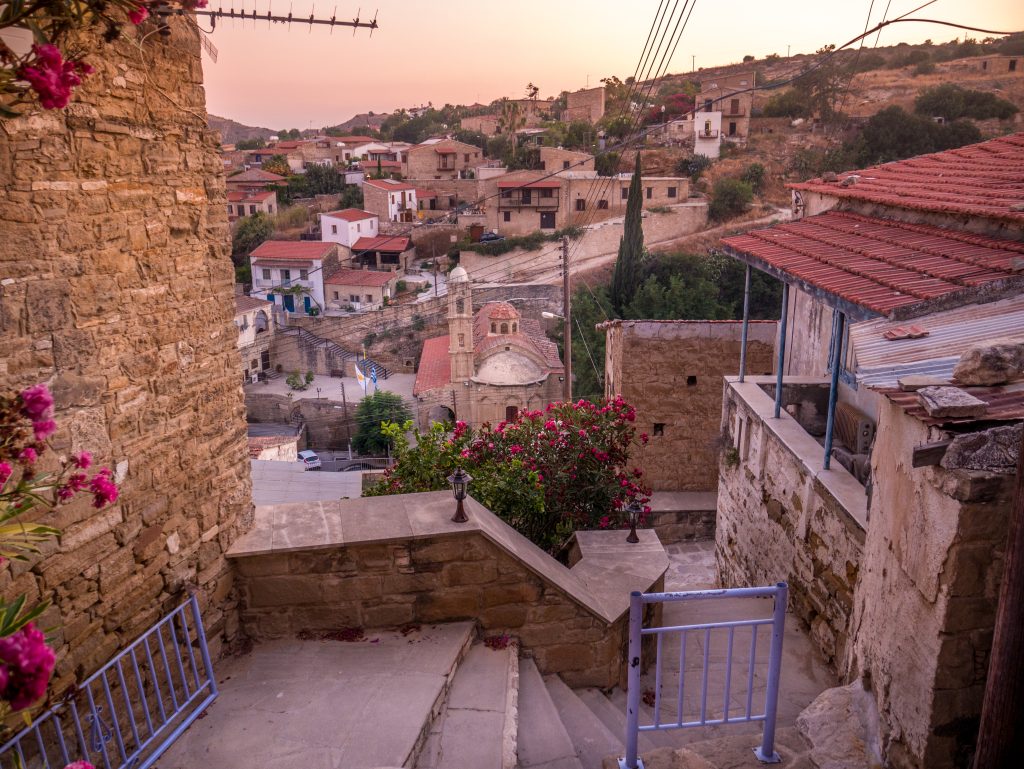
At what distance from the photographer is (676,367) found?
43.2ft

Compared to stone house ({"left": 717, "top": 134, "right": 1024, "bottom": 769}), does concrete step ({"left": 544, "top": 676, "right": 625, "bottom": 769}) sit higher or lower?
lower

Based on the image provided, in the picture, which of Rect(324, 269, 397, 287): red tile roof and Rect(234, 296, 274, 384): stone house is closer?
Rect(234, 296, 274, 384): stone house

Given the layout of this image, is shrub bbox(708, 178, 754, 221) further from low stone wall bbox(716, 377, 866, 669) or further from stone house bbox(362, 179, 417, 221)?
low stone wall bbox(716, 377, 866, 669)

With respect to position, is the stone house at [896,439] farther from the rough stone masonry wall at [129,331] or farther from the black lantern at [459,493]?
the rough stone masonry wall at [129,331]

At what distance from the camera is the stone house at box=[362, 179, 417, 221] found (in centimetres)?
4803

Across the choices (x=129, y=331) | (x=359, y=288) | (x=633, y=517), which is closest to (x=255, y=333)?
(x=359, y=288)

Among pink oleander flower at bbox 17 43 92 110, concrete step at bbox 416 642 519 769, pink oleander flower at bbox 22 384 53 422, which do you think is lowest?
concrete step at bbox 416 642 519 769

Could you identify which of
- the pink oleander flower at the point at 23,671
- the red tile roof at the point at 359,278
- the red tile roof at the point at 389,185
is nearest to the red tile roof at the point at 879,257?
the pink oleander flower at the point at 23,671

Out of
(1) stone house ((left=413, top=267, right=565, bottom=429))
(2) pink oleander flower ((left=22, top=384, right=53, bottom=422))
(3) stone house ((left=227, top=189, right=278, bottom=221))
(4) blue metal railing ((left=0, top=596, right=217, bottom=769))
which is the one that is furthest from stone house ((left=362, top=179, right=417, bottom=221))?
(2) pink oleander flower ((left=22, top=384, right=53, bottom=422))

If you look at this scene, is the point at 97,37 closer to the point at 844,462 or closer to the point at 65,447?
the point at 65,447

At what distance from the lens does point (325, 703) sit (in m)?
4.04

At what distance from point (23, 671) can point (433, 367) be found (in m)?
29.9

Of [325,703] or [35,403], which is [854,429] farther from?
[35,403]

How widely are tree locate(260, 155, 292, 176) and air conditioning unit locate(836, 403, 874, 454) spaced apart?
56.8 meters
